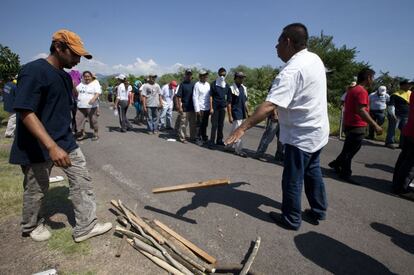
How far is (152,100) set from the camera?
941 cm

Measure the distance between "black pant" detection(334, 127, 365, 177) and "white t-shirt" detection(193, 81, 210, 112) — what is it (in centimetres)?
412

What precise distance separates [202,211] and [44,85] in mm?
2504

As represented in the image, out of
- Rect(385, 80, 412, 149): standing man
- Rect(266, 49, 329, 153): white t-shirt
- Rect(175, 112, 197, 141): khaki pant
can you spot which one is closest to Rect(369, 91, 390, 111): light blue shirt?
Rect(385, 80, 412, 149): standing man

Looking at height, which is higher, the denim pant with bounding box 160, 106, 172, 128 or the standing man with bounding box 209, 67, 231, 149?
the standing man with bounding box 209, 67, 231, 149

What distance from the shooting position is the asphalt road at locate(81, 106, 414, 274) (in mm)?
2859

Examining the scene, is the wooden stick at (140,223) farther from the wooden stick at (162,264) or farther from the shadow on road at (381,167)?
the shadow on road at (381,167)

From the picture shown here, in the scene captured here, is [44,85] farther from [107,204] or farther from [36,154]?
[107,204]

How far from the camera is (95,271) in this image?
251cm

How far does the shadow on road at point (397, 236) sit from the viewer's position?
3157mm

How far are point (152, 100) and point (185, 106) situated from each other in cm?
157

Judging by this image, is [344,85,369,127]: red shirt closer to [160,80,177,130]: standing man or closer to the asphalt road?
the asphalt road

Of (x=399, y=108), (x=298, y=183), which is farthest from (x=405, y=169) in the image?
(x=399, y=108)

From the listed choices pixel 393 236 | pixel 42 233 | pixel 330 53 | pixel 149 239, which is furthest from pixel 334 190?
pixel 330 53

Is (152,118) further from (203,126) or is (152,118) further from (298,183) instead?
(298,183)
